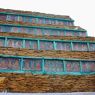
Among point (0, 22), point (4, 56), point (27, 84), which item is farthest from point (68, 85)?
point (0, 22)

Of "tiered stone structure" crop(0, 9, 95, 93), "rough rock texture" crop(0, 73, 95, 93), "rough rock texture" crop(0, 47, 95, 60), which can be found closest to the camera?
"rough rock texture" crop(0, 73, 95, 93)

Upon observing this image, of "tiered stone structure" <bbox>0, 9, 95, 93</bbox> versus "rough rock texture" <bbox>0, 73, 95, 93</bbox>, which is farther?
"tiered stone structure" <bbox>0, 9, 95, 93</bbox>

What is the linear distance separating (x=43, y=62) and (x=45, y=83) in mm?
2214

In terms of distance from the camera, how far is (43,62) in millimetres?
11359

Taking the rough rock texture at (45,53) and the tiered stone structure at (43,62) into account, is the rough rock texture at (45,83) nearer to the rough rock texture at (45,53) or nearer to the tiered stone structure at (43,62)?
the tiered stone structure at (43,62)

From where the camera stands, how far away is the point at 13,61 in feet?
36.2

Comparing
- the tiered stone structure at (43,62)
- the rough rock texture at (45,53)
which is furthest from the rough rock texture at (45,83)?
the rough rock texture at (45,53)

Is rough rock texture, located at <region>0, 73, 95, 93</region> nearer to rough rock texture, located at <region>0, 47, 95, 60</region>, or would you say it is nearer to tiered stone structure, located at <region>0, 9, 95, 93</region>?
tiered stone structure, located at <region>0, 9, 95, 93</region>

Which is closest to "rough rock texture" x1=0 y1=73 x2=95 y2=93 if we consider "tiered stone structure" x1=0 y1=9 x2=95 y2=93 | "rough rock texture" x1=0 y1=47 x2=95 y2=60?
"tiered stone structure" x1=0 y1=9 x2=95 y2=93

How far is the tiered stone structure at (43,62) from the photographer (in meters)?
9.23

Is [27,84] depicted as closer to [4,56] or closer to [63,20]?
[4,56]

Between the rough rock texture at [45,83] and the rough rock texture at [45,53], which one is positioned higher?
the rough rock texture at [45,53]

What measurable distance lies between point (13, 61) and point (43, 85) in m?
2.69

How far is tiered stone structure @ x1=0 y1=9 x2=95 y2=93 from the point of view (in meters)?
9.23
